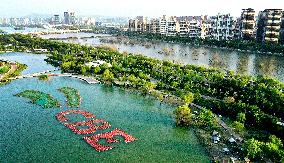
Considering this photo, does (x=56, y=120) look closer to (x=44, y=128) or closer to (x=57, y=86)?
(x=44, y=128)

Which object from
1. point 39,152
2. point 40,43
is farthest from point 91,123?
point 40,43

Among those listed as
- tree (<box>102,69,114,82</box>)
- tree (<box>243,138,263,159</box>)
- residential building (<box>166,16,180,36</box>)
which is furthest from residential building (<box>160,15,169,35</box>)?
tree (<box>243,138,263,159</box>)

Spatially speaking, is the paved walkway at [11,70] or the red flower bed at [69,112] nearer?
the red flower bed at [69,112]

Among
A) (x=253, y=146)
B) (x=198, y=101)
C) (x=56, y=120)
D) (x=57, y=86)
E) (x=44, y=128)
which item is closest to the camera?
(x=253, y=146)

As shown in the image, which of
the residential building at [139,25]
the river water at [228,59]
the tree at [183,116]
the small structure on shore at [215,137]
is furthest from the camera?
the residential building at [139,25]

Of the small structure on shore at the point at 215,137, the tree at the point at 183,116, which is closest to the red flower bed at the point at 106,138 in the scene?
the tree at the point at 183,116

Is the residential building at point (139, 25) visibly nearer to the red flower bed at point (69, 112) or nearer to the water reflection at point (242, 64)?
the water reflection at point (242, 64)
